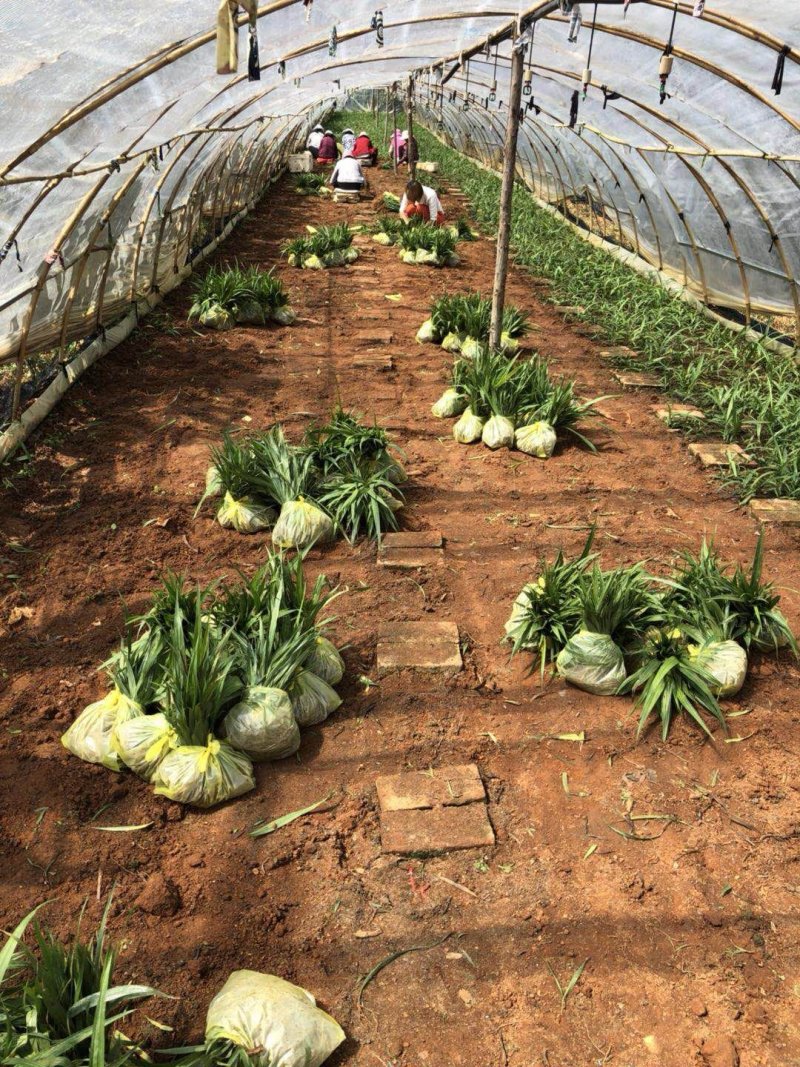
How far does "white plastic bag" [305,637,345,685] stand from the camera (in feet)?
9.71

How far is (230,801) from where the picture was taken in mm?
2562

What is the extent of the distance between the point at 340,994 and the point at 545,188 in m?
14.5

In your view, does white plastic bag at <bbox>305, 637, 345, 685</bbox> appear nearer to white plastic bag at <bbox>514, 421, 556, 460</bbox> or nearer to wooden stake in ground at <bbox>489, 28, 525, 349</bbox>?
white plastic bag at <bbox>514, 421, 556, 460</bbox>

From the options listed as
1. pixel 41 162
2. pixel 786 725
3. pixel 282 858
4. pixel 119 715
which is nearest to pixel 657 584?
pixel 786 725


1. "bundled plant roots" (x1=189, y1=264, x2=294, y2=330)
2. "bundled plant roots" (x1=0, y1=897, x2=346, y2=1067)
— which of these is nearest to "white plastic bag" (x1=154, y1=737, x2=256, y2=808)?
"bundled plant roots" (x1=0, y1=897, x2=346, y2=1067)

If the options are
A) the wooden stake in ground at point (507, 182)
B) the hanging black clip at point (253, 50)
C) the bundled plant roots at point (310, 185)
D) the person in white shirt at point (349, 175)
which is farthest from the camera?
the bundled plant roots at point (310, 185)

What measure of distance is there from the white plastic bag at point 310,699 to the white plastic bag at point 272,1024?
39.4 inches

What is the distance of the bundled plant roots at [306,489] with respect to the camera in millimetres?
3854

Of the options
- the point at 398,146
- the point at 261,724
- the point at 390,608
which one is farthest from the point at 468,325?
the point at 398,146

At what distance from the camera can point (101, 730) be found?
263 centimetres

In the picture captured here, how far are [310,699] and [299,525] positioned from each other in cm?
119

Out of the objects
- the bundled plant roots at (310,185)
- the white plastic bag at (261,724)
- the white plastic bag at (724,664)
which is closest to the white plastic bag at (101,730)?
the white plastic bag at (261,724)

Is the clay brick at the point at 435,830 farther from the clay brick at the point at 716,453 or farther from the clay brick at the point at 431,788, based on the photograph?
the clay brick at the point at 716,453

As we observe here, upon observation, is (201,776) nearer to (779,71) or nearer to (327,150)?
(779,71)
